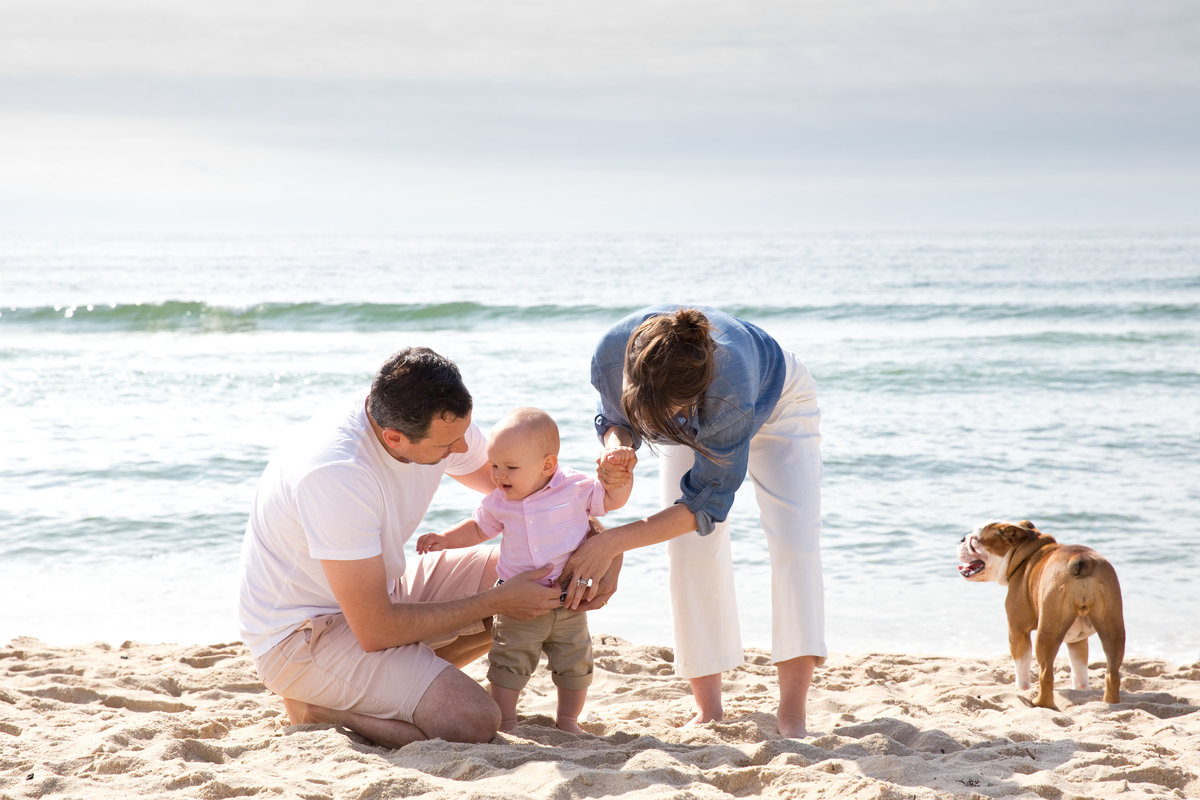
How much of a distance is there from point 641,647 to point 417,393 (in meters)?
2.24

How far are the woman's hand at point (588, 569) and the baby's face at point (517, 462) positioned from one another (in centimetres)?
27

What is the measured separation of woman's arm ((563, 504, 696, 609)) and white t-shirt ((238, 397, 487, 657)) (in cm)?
61

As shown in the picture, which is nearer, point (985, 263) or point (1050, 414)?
point (1050, 414)

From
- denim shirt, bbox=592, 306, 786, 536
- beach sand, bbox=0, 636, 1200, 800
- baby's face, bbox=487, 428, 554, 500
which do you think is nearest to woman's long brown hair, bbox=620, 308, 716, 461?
denim shirt, bbox=592, 306, 786, 536

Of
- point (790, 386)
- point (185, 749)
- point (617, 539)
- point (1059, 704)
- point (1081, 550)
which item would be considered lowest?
point (1059, 704)

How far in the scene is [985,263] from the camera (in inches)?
1198

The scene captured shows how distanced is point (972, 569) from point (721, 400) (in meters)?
1.98

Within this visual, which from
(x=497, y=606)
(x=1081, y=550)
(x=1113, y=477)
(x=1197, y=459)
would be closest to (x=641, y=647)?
(x=497, y=606)

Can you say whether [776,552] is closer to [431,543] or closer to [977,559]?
[431,543]

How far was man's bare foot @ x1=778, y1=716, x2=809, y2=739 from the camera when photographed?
10.9 feet

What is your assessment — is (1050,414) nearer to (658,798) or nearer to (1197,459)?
(1197,459)

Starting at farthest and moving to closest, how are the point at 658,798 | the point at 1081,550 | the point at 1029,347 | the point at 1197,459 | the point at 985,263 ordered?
the point at 985,263 → the point at 1029,347 → the point at 1197,459 → the point at 1081,550 → the point at 658,798

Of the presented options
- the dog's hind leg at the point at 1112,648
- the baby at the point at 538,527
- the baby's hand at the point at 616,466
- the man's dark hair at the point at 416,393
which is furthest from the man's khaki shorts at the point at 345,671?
the dog's hind leg at the point at 1112,648

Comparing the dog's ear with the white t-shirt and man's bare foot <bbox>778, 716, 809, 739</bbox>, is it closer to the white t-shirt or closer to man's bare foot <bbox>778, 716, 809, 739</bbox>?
man's bare foot <bbox>778, 716, 809, 739</bbox>
